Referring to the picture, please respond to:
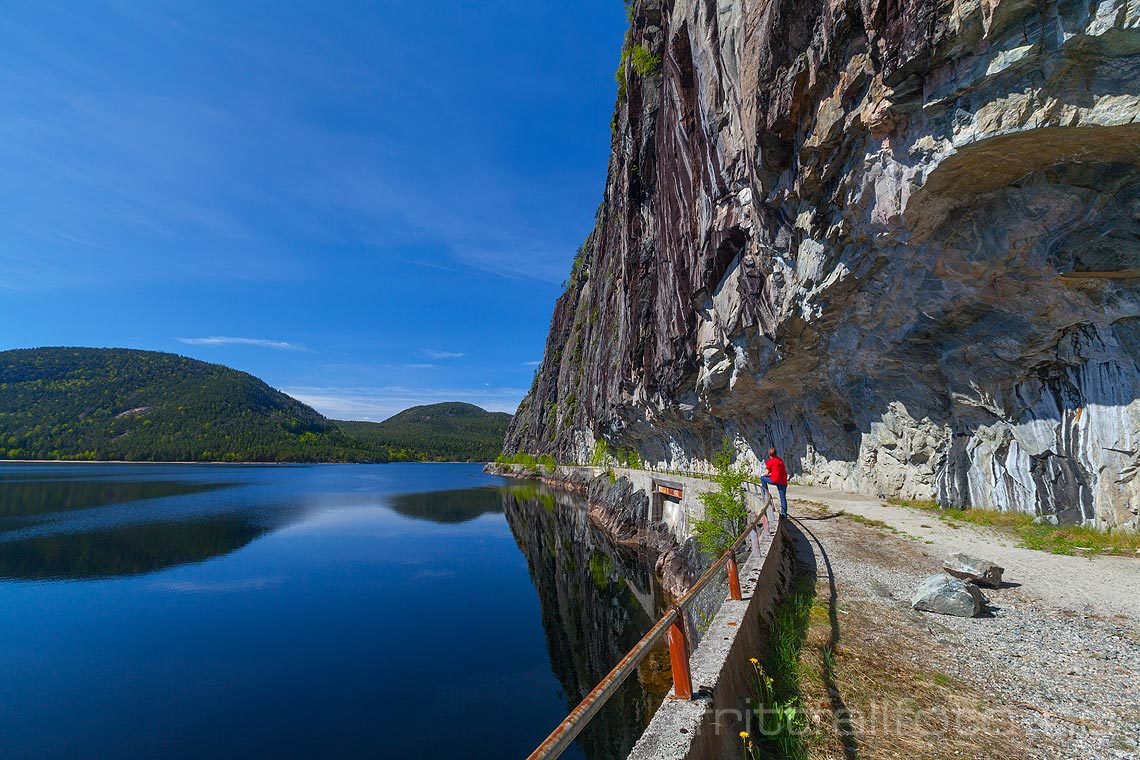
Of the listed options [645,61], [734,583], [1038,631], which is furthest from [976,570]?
[645,61]

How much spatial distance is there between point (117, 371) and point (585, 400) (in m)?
228

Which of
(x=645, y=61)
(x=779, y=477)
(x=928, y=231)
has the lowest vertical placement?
(x=779, y=477)

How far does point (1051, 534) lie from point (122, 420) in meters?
229

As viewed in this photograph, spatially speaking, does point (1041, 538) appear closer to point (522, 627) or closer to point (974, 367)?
point (974, 367)

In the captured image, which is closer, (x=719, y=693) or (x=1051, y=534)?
(x=719, y=693)

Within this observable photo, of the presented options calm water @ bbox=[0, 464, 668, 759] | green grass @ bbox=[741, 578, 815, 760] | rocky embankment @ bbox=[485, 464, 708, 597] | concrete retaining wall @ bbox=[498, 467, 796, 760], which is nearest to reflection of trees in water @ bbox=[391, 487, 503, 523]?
calm water @ bbox=[0, 464, 668, 759]

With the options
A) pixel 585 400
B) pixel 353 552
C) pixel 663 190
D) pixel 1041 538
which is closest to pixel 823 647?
pixel 1041 538

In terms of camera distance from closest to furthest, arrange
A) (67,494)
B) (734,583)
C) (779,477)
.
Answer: (734,583)
(779,477)
(67,494)

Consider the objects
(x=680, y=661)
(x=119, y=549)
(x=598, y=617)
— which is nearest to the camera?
(x=680, y=661)

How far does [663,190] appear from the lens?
96.9ft

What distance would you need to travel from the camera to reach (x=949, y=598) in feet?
23.5

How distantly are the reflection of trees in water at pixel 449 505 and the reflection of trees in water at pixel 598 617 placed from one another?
14.7m

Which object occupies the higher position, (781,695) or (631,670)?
(631,670)

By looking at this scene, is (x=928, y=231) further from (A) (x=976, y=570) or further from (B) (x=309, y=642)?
(B) (x=309, y=642)
